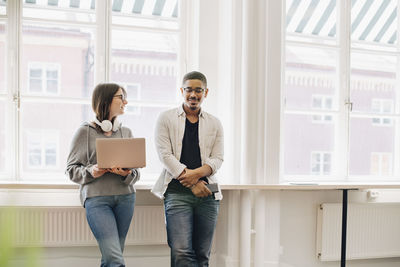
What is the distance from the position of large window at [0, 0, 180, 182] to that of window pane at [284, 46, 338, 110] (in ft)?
3.40

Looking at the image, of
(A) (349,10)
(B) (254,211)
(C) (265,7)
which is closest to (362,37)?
(A) (349,10)

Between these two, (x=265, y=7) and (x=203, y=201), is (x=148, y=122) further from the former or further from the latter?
(x=265, y=7)

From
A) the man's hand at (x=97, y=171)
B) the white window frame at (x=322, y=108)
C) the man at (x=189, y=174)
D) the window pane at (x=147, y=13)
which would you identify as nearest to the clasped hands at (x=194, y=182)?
the man at (x=189, y=174)

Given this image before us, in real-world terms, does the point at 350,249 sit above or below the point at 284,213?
below

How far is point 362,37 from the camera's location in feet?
11.1

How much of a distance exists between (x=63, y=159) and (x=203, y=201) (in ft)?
4.07

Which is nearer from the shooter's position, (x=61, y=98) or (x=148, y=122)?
(x=61, y=98)

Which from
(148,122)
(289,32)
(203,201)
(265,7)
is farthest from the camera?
(289,32)

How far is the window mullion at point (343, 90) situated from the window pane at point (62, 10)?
7.18 ft

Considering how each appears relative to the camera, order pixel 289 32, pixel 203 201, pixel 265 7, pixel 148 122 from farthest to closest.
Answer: pixel 289 32 < pixel 148 122 < pixel 265 7 < pixel 203 201

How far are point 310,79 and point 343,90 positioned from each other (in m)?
0.32

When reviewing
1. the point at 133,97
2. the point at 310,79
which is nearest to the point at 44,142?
the point at 133,97

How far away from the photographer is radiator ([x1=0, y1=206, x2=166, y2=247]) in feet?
8.12

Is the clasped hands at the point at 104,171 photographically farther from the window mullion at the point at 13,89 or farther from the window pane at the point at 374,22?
the window pane at the point at 374,22
